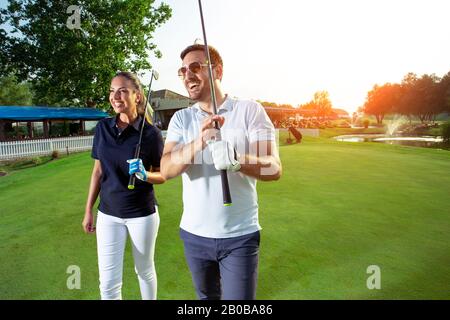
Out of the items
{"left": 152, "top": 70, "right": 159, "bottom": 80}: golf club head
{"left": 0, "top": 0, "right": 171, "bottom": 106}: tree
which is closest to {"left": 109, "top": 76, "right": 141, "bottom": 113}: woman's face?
{"left": 152, "top": 70, "right": 159, "bottom": 80}: golf club head

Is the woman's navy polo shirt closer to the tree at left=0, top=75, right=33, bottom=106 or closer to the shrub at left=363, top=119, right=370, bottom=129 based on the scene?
the tree at left=0, top=75, right=33, bottom=106

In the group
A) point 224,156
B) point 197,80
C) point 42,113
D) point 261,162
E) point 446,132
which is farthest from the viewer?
point 42,113

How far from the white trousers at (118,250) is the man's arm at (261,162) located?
1.12m

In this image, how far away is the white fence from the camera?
521 inches

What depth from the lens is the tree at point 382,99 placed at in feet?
103

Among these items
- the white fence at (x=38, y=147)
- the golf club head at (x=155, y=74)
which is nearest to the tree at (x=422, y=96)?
the white fence at (x=38, y=147)

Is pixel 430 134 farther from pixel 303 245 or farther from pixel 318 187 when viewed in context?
pixel 303 245

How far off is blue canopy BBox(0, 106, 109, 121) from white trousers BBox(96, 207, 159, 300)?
17376 millimetres

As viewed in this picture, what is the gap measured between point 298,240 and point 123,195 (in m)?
2.35

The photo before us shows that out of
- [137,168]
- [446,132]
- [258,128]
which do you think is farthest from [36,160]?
[446,132]

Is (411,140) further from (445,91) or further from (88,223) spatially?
(88,223)

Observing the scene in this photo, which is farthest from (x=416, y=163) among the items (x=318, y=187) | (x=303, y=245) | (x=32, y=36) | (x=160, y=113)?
(x=32, y=36)

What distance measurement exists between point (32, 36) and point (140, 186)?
56.7 feet

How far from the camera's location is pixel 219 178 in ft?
5.46
